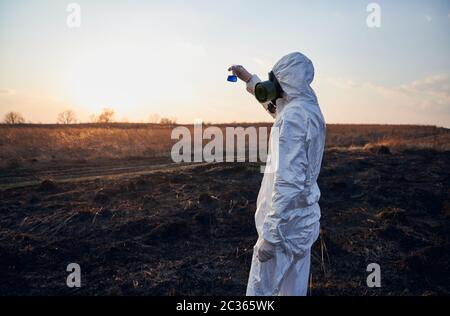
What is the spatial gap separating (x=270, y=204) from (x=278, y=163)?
304mm

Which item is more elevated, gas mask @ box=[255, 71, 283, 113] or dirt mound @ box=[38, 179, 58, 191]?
gas mask @ box=[255, 71, 283, 113]

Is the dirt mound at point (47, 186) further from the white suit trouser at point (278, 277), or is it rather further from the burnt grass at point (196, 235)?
the white suit trouser at point (278, 277)

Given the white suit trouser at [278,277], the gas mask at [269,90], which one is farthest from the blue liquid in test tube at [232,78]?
the white suit trouser at [278,277]

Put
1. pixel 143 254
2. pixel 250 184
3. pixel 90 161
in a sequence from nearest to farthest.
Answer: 1. pixel 143 254
2. pixel 250 184
3. pixel 90 161

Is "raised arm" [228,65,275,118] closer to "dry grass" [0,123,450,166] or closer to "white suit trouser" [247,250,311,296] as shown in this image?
"white suit trouser" [247,250,311,296]

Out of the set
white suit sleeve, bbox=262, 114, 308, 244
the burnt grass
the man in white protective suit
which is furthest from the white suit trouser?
the burnt grass

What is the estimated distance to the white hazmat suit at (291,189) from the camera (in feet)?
10.4

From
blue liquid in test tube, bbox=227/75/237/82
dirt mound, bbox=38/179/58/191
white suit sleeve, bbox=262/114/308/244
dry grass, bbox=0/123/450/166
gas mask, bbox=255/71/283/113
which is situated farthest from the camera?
dry grass, bbox=0/123/450/166

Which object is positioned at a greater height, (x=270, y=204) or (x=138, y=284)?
(x=270, y=204)

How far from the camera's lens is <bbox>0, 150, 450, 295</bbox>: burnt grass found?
5.65m

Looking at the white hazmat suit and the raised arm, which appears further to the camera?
the raised arm

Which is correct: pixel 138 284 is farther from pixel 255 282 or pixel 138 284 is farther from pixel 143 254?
pixel 255 282
